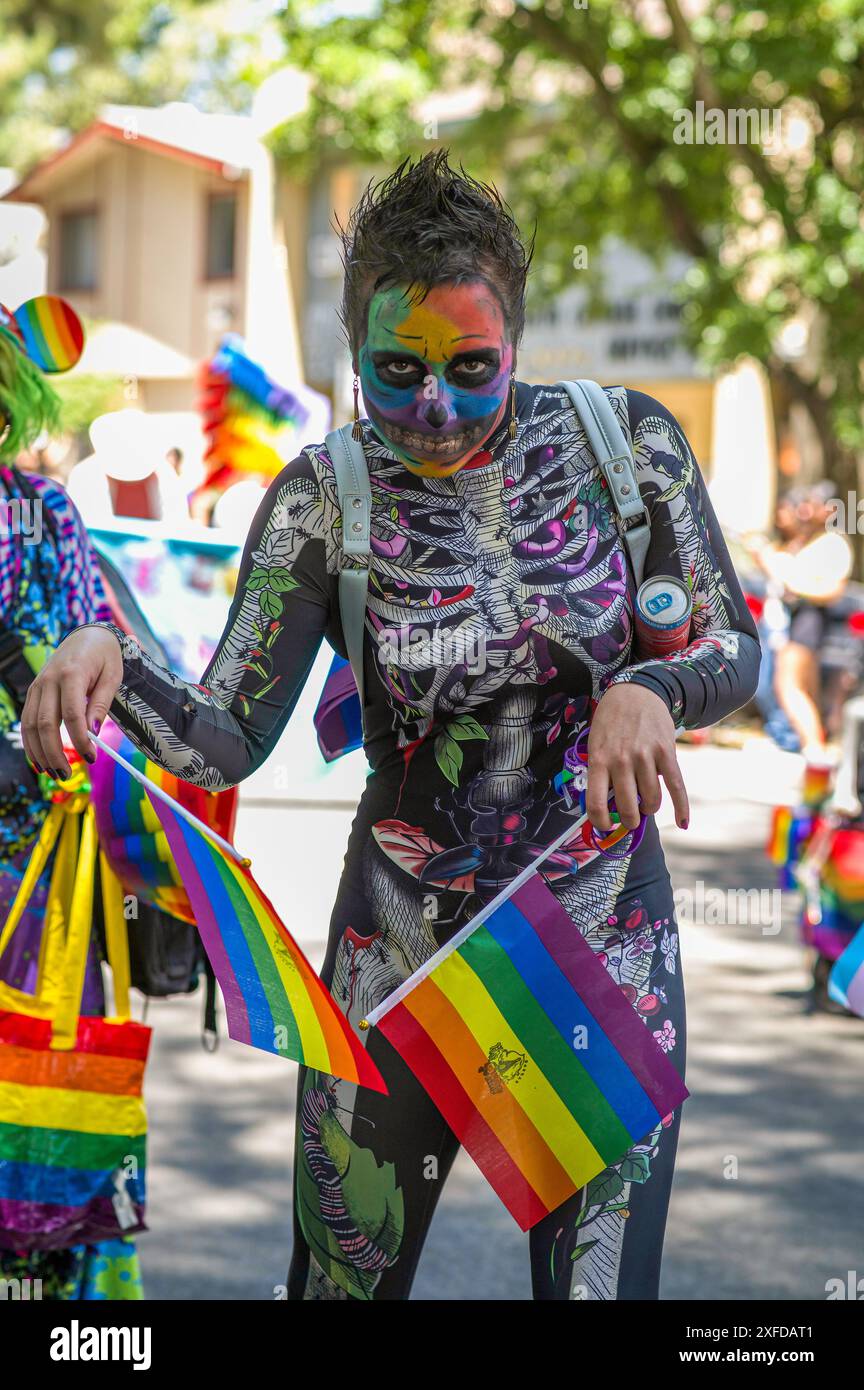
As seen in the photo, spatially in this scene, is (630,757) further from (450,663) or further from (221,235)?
(221,235)

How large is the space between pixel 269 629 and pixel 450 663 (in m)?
0.25

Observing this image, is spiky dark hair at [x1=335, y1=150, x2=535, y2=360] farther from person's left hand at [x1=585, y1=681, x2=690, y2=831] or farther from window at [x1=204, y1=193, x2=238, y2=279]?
window at [x1=204, y1=193, x2=238, y2=279]

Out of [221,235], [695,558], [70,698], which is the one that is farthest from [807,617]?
[221,235]

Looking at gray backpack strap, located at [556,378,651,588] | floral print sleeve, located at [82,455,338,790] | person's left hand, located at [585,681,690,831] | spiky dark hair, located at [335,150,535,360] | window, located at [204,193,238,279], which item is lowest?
person's left hand, located at [585,681,690,831]

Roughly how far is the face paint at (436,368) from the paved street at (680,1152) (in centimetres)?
149

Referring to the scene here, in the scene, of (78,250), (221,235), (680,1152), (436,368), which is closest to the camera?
(436,368)

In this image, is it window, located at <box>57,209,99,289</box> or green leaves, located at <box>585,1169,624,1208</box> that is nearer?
green leaves, located at <box>585,1169,624,1208</box>

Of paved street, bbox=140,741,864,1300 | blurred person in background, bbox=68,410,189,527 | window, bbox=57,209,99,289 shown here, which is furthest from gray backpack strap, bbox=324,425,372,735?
window, bbox=57,209,99,289

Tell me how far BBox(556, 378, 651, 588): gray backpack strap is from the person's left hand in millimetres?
284

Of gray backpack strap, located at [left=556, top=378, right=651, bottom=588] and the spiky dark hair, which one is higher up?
the spiky dark hair

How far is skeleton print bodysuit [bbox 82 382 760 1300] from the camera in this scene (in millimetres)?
2104

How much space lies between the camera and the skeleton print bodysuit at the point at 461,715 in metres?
2.10

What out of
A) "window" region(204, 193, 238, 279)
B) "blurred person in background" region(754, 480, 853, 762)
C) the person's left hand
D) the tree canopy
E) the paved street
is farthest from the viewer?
"window" region(204, 193, 238, 279)

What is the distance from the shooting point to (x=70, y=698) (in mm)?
1956
